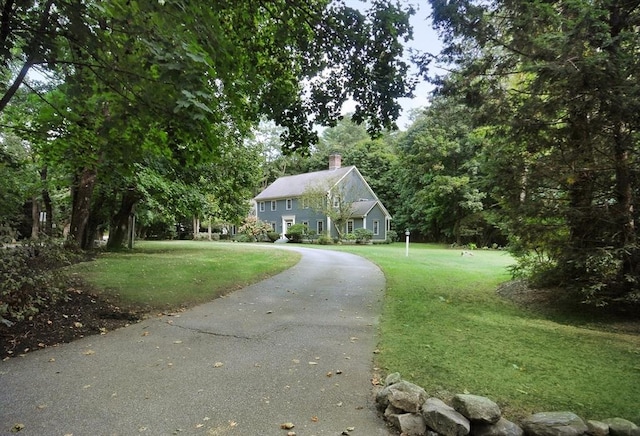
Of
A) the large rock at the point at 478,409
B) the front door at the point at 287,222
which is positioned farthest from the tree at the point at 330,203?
the large rock at the point at 478,409

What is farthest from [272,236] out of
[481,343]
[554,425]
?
[554,425]

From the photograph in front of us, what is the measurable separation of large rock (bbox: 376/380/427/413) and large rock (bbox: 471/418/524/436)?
52cm

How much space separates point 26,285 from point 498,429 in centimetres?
690

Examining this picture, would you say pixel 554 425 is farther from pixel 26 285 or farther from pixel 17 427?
pixel 26 285

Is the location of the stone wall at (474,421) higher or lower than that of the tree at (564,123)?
lower

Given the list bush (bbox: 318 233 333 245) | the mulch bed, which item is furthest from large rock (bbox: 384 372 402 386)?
bush (bbox: 318 233 333 245)

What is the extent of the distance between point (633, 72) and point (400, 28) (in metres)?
3.99

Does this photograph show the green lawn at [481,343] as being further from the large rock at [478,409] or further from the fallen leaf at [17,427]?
the fallen leaf at [17,427]

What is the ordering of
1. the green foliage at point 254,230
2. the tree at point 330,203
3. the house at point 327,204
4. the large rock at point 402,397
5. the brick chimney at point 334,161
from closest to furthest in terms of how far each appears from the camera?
the large rock at point 402,397
the tree at point 330,203
the house at point 327,204
the green foliage at point 254,230
the brick chimney at point 334,161

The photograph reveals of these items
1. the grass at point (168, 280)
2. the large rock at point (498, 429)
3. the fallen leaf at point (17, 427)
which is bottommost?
the fallen leaf at point (17, 427)

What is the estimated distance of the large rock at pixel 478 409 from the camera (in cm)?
351

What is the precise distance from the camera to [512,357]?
5.54 metres

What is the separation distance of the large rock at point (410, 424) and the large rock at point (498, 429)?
17.2 inches

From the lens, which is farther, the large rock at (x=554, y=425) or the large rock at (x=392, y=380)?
the large rock at (x=392, y=380)
